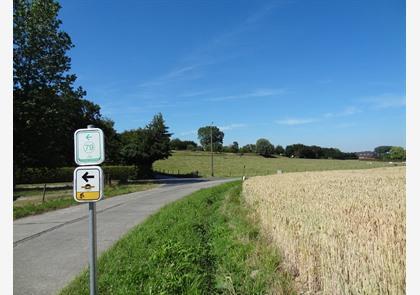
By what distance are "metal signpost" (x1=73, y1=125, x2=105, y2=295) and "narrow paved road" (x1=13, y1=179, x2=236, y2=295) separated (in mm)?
1924

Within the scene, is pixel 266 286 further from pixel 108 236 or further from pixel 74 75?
pixel 74 75

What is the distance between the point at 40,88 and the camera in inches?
1142

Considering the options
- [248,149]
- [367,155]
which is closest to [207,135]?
[248,149]

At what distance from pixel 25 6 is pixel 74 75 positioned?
626cm

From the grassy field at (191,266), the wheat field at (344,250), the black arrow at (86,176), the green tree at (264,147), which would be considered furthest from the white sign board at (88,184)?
the green tree at (264,147)

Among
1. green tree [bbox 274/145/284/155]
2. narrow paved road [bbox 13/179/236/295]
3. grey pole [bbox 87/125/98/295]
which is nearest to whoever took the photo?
grey pole [bbox 87/125/98/295]

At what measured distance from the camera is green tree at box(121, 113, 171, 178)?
156 ft

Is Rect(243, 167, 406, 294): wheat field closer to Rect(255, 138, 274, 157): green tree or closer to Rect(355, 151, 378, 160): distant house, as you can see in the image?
Rect(255, 138, 274, 157): green tree

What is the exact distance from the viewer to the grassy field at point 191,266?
199 inches

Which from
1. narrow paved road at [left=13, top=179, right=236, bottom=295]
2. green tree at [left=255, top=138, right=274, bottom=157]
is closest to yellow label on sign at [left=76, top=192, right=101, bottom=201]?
narrow paved road at [left=13, top=179, right=236, bottom=295]

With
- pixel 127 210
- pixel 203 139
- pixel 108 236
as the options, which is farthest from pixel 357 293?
pixel 203 139

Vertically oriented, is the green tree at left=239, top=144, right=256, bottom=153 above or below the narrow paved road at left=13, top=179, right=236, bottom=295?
above

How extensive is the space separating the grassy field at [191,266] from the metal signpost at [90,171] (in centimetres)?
113

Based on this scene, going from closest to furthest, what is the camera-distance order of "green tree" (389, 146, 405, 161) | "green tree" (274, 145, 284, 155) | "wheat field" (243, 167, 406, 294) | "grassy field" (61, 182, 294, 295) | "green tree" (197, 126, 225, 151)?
"wheat field" (243, 167, 406, 294) < "grassy field" (61, 182, 294, 295) < "green tree" (389, 146, 405, 161) < "green tree" (274, 145, 284, 155) < "green tree" (197, 126, 225, 151)
